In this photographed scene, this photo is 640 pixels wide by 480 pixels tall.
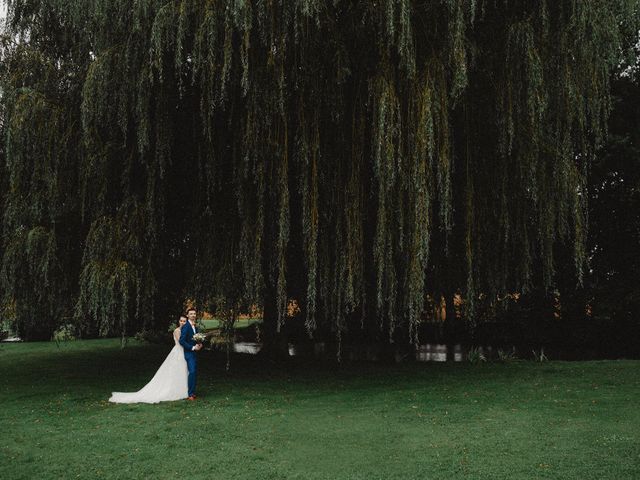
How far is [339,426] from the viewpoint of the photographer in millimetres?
7543

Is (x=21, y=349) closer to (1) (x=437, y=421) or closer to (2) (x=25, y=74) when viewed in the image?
(2) (x=25, y=74)

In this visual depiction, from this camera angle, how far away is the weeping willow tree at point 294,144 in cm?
836

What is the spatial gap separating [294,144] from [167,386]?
4.30 m

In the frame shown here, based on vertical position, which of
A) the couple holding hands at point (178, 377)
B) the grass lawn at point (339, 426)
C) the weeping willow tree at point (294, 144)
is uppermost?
the weeping willow tree at point (294, 144)

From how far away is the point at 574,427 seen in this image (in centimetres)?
716

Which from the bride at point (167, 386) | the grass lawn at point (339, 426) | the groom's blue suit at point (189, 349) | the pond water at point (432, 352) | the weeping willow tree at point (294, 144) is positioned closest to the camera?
the grass lawn at point (339, 426)

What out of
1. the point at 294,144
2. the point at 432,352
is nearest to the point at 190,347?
the point at 294,144

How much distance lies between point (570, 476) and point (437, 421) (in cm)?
251

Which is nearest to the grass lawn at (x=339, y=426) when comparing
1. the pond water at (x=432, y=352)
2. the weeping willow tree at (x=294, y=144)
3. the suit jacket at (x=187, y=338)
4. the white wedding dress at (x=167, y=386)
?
the white wedding dress at (x=167, y=386)

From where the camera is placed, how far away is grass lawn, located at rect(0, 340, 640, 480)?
5.83 meters

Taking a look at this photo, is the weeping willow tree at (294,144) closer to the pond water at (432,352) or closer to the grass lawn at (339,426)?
the grass lawn at (339,426)

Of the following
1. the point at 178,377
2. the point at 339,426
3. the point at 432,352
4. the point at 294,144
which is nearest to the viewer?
the point at 339,426

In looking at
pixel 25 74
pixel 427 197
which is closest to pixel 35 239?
pixel 25 74

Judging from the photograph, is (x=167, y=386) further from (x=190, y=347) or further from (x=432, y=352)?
(x=432, y=352)
